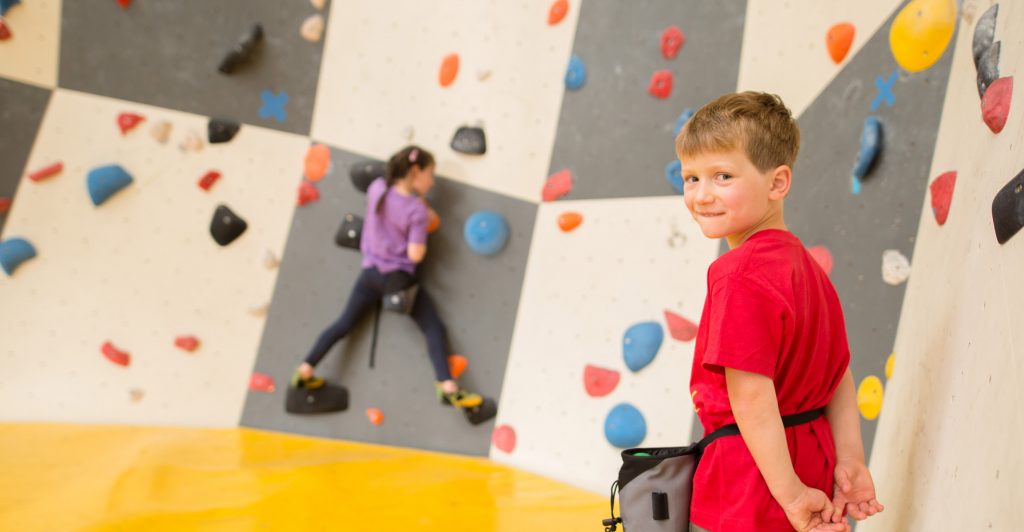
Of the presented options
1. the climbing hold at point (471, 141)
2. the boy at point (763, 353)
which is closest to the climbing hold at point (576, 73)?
the climbing hold at point (471, 141)

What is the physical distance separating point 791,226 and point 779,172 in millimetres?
1372

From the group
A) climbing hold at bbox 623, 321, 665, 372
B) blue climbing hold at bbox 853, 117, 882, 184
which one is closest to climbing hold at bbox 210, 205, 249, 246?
climbing hold at bbox 623, 321, 665, 372

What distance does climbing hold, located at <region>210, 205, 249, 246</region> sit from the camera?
11.9 feet

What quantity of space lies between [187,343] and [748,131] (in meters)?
2.96

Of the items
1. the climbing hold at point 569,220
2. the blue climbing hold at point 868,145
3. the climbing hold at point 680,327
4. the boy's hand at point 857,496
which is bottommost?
the boy's hand at point 857,496

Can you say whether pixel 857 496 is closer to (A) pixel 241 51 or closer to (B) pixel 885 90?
(B) pixel 885 90

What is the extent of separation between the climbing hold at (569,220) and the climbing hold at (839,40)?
3.51ft

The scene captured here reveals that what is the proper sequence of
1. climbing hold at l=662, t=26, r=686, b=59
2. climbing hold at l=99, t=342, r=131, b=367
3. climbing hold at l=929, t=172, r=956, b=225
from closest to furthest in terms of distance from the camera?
climbing hold at l=929, t=172, r=956, b=225 < climbing hold at l=662, t=26, r=686, b=59 < climbing hold at l=99, t=342, r=131, b=367

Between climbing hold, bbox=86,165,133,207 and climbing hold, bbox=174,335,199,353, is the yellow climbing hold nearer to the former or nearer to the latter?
climbing hold, bbox=174,335,199,353

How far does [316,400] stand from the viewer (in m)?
3.59

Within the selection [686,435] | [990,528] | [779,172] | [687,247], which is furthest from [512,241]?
[990,528]

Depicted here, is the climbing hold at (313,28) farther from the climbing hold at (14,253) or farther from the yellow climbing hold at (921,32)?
the yellow climbing hold at (921,32)

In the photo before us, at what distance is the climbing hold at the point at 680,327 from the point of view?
289cm

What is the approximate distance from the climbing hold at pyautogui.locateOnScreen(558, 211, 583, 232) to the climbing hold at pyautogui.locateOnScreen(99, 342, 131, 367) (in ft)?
6.15
